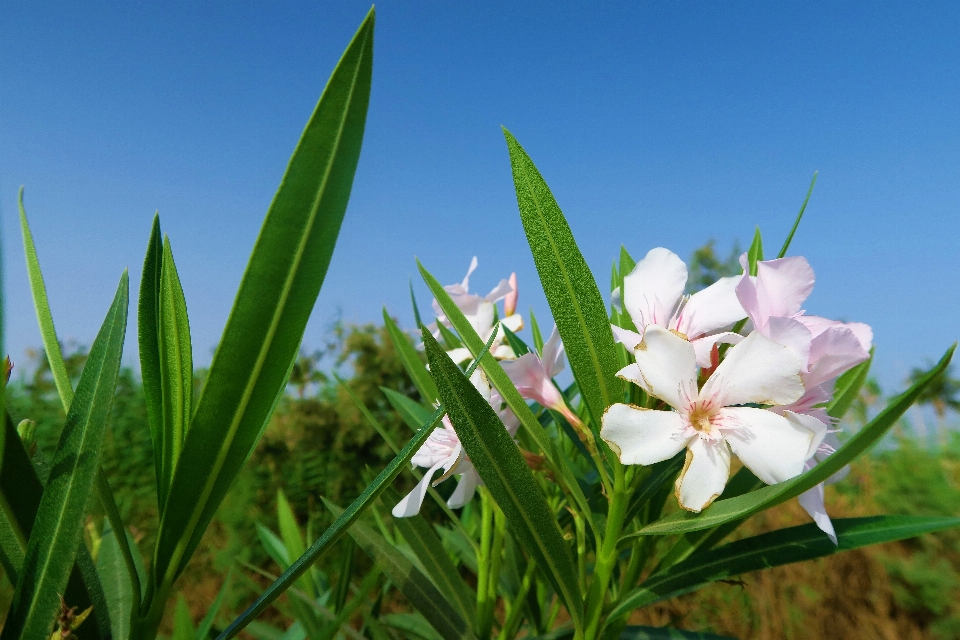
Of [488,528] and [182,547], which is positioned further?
[488,528]

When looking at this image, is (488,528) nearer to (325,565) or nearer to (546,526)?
(546,526)

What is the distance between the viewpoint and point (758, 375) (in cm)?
64

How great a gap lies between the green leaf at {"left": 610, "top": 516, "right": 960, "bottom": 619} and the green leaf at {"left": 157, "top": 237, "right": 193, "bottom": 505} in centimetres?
56

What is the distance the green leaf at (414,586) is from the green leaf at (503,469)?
321 millimetres

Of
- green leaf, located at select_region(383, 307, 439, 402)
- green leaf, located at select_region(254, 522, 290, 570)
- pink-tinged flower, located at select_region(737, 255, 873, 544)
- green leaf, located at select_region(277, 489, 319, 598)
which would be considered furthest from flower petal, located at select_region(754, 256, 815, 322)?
green leaf, located at select_region(254, 522, 290, 570)

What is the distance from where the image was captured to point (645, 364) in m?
0.66

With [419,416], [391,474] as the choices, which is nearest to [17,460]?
[391,474]

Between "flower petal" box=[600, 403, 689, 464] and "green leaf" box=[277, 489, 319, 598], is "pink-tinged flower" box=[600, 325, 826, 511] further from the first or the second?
"green leaf" box=[277, 489, 319, 598]

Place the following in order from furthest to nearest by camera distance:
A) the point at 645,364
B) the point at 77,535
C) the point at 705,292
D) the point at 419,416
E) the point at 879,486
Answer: the point at 879,486 → the point at 419,416 → the point at 705,292 → the point at 645,364 → the point at 77,535

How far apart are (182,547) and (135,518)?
9.89ft

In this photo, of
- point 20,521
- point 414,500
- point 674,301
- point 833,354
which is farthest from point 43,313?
point 833,354

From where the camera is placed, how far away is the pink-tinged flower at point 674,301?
0.73 metres

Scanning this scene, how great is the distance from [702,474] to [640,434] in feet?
0.26

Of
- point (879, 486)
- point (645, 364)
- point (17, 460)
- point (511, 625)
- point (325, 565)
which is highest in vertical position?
point (17, 460)
